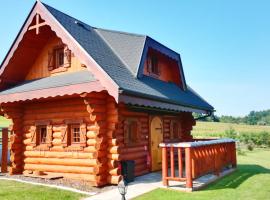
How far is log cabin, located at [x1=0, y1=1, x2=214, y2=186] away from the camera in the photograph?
395 inches

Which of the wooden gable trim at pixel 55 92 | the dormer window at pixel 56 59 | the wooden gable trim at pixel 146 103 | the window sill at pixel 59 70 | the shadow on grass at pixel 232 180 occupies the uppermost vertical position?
the dormer window at pixel 56 59

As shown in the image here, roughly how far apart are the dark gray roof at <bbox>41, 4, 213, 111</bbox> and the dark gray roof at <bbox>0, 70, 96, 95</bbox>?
0.84m

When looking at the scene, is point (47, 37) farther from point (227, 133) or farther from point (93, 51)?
point (227, 133)

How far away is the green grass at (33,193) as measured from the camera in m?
8.45

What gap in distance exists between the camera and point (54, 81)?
11305mm

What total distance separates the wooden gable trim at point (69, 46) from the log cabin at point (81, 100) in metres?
0.03

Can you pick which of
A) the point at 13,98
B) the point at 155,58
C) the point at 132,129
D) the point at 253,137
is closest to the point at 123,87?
the point at 132,129

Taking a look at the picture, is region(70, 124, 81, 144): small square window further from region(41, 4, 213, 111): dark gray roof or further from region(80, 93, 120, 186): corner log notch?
region(41, 4, 213, 111): dark gray roof

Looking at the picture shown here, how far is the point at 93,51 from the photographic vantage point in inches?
426

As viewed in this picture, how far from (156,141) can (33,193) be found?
6.22m

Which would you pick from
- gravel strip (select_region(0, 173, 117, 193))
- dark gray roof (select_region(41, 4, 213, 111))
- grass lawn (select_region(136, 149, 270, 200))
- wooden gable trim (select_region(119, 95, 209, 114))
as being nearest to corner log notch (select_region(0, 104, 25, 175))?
gravel strip (select_region(0, 173, 117, 193))

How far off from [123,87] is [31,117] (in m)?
5.58

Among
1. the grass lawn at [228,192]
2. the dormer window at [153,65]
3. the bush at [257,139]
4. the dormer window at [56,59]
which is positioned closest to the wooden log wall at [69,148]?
the dormer window at [56,59]

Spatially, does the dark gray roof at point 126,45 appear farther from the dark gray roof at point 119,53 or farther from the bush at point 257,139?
the bush at point 257,139
